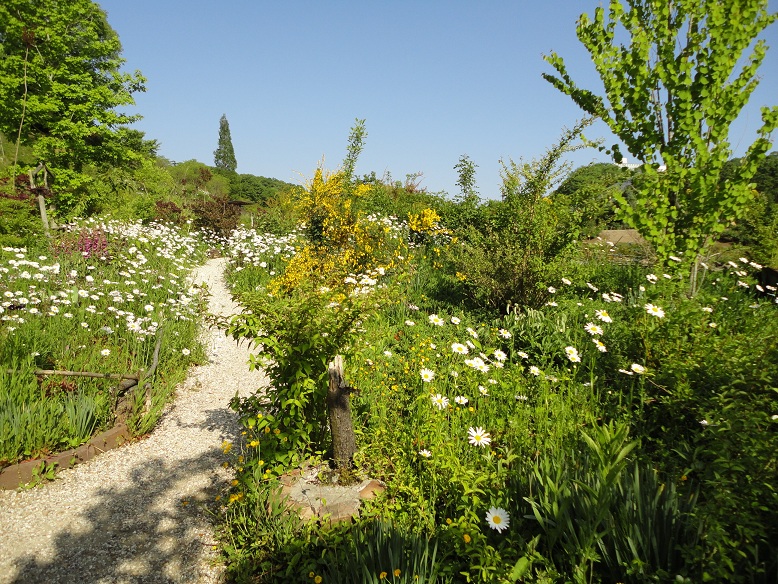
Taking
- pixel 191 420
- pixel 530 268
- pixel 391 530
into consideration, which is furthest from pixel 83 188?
pixel 391 530

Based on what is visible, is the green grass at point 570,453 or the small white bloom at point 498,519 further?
the small white bloom at point 498,519

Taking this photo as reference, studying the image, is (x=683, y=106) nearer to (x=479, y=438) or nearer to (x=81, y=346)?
(x=479, y=438)

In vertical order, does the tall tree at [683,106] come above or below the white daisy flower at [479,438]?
above

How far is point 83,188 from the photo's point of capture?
480 inches

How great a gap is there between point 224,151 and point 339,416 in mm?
66181

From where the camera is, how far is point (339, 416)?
112 inches

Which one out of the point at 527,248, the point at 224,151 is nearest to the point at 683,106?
the point at 527,248

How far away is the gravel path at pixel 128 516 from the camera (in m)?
2.40

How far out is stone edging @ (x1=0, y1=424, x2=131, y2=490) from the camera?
2.96 meters

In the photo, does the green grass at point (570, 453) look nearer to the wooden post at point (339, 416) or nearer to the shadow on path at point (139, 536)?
the wooden post at point (339, 416)

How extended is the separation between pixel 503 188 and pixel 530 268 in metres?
1.91

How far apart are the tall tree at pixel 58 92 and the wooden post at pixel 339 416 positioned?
34.9 ft

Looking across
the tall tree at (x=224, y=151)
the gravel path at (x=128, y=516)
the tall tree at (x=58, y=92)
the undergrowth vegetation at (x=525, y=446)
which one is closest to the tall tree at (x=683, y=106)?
the undergrowth vegetation at (x=525, y=446)

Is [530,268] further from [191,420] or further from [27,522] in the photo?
[27,522]
